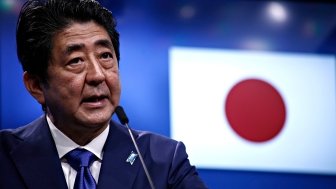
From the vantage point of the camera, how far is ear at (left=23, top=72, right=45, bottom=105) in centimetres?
201

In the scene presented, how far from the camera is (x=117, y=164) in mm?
1892

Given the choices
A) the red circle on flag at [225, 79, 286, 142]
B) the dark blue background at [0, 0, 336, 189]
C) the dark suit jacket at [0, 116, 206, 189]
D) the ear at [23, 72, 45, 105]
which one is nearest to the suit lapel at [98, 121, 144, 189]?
the dark suit jacket at [0, 116, 206, 189]

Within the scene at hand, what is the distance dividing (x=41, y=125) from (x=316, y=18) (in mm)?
1510

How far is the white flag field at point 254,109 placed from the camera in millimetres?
2693

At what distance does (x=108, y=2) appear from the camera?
2771mm

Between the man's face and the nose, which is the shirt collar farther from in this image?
the nose

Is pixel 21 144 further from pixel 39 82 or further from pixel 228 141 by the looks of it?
pixel 228 141

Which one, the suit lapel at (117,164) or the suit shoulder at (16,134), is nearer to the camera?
the suit lapel at (117,164)

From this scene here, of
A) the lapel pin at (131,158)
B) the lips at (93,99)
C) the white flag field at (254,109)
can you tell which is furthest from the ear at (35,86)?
the white flag field at (254,109)

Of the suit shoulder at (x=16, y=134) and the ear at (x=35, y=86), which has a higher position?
the ear at (x=35, y=86)

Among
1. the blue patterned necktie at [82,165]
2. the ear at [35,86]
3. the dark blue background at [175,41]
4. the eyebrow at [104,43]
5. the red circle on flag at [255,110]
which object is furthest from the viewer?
the red circle on flag at [255,110]

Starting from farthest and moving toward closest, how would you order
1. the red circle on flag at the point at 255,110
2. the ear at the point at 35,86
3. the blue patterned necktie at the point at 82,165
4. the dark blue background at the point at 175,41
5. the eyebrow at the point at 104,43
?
the red circle on flag at the point at 255,110 → the dark blue background at the point at 175,41 → the ear at the point at 35,86 → the eyebrow at the point at 104,43 → the blue patterned necktie at the point at 82,165

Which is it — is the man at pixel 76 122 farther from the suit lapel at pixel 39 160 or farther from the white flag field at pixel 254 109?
the white flag field at pixel 254 109

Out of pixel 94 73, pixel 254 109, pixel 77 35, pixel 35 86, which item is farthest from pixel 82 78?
pixel 254 109
